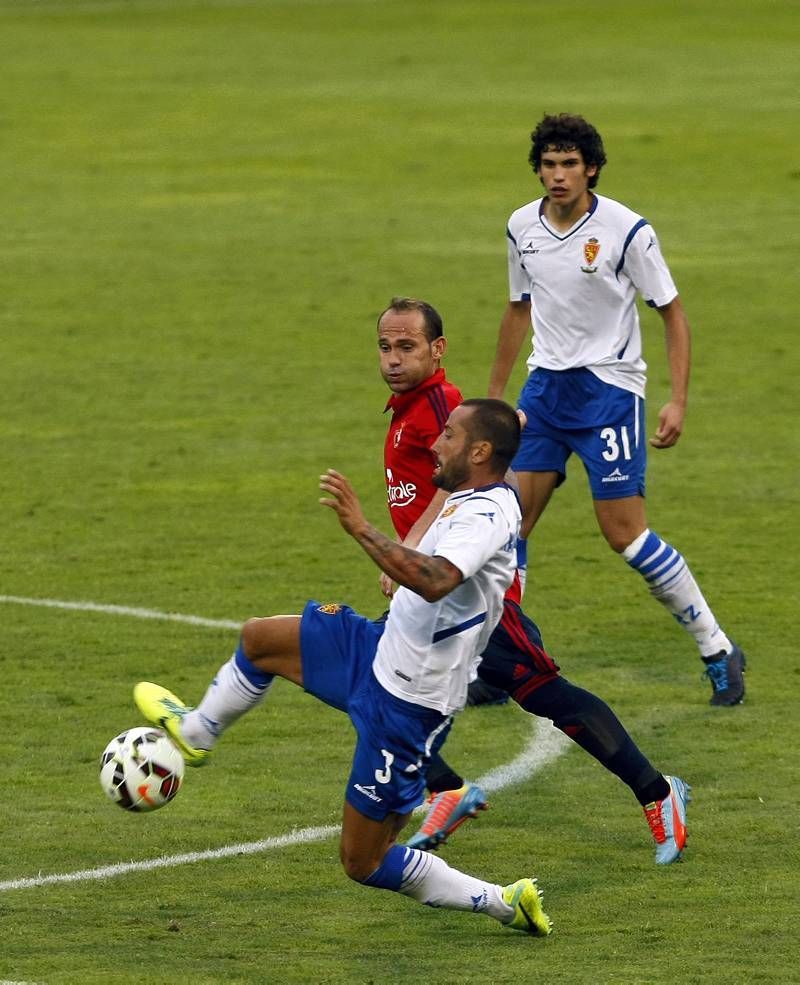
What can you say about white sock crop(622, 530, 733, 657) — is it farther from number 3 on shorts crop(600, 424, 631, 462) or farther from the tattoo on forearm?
the tattoo on forearm

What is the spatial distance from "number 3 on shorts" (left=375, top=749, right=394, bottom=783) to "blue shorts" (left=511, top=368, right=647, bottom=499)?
3257 millimetres

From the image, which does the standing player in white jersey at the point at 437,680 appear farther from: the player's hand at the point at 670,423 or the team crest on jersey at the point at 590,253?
the team crest on jersey at the point at 590,253

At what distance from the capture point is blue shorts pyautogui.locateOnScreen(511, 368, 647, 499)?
992 centimetres

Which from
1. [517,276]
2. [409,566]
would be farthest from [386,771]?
[517,276]

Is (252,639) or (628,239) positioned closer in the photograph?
(252,639)

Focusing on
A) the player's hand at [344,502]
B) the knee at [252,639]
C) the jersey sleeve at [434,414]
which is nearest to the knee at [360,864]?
the knee at [252,639]

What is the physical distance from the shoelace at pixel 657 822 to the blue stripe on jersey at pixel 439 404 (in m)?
1.60

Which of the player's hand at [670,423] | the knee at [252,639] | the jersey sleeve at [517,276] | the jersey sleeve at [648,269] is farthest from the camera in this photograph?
the jersey sleeve at [517,276]

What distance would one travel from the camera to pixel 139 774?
7516 mm

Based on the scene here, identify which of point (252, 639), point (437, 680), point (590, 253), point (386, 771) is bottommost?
point (386, 771)

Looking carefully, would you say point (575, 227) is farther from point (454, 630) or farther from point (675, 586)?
point (454, 630)

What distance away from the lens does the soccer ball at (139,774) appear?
7.52m

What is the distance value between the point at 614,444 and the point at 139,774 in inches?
130

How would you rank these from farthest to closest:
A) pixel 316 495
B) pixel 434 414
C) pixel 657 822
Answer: pixel 316 495 → pixel 434 414 → pixel 657 822
